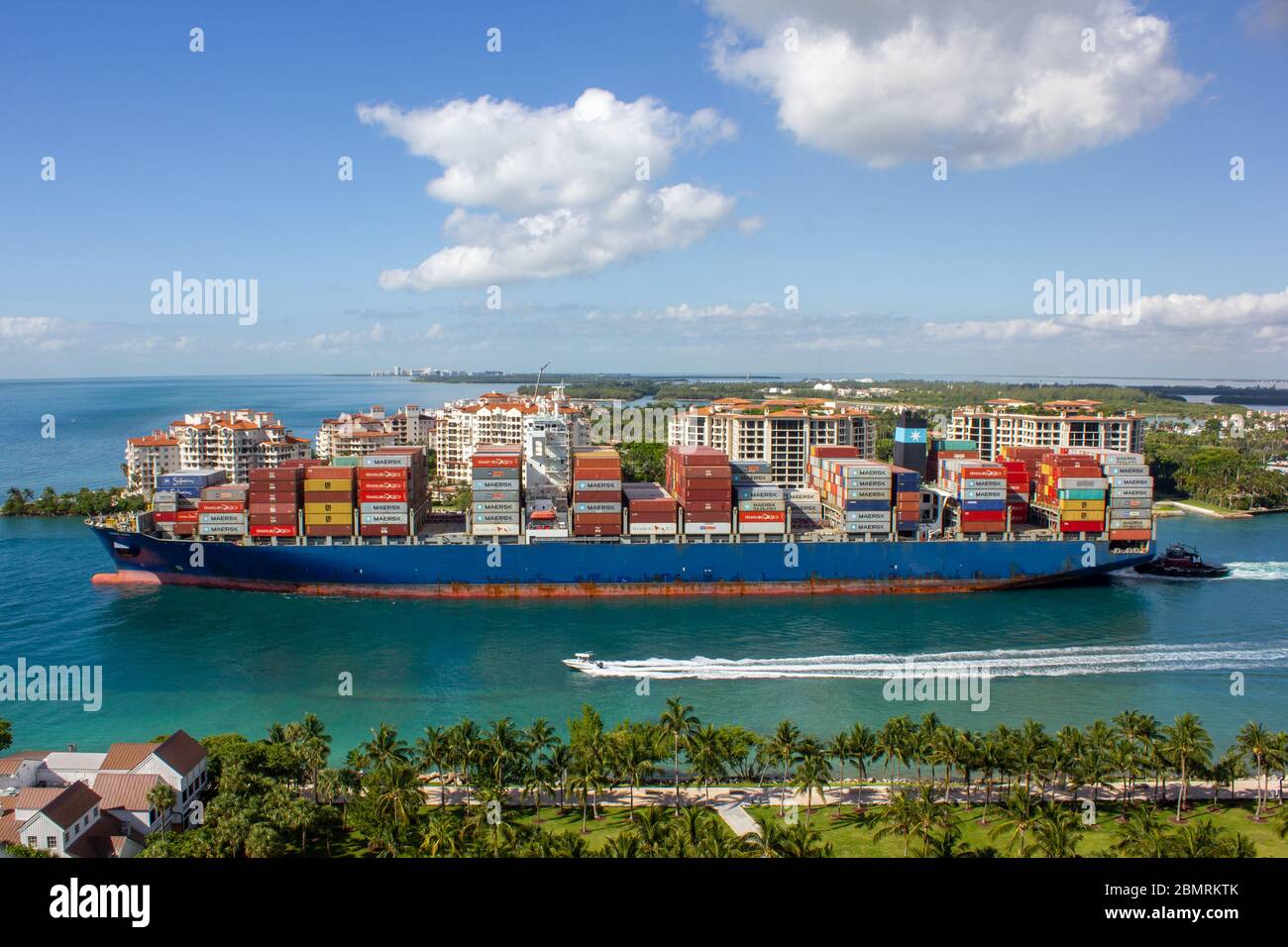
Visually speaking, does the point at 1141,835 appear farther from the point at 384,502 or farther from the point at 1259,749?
the point at 384,502

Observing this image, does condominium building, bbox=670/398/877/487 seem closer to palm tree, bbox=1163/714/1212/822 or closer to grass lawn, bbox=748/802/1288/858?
palm tree, bbox=1163/714/1212/822

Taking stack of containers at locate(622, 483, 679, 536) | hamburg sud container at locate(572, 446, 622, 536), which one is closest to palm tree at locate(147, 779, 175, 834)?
hamburg sud container at locate(572, 446, 622, 536)

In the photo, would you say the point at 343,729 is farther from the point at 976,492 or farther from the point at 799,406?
the point at 799,406

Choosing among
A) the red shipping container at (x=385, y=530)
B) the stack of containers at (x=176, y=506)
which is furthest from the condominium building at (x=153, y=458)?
the red shipping container at (x=385, y=530)

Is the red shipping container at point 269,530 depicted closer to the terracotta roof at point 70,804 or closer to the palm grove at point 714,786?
the palm grove at point 714,786

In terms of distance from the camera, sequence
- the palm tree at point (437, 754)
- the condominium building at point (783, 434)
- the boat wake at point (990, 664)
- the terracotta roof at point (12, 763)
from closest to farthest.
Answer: the terracotta roof at point (12, 763) → the palm tree at point (437, 754) → the boat wake at point (990, 664) → the condominium building at point (783, 434)

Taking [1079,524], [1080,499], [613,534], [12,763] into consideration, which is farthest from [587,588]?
[1080,499]
